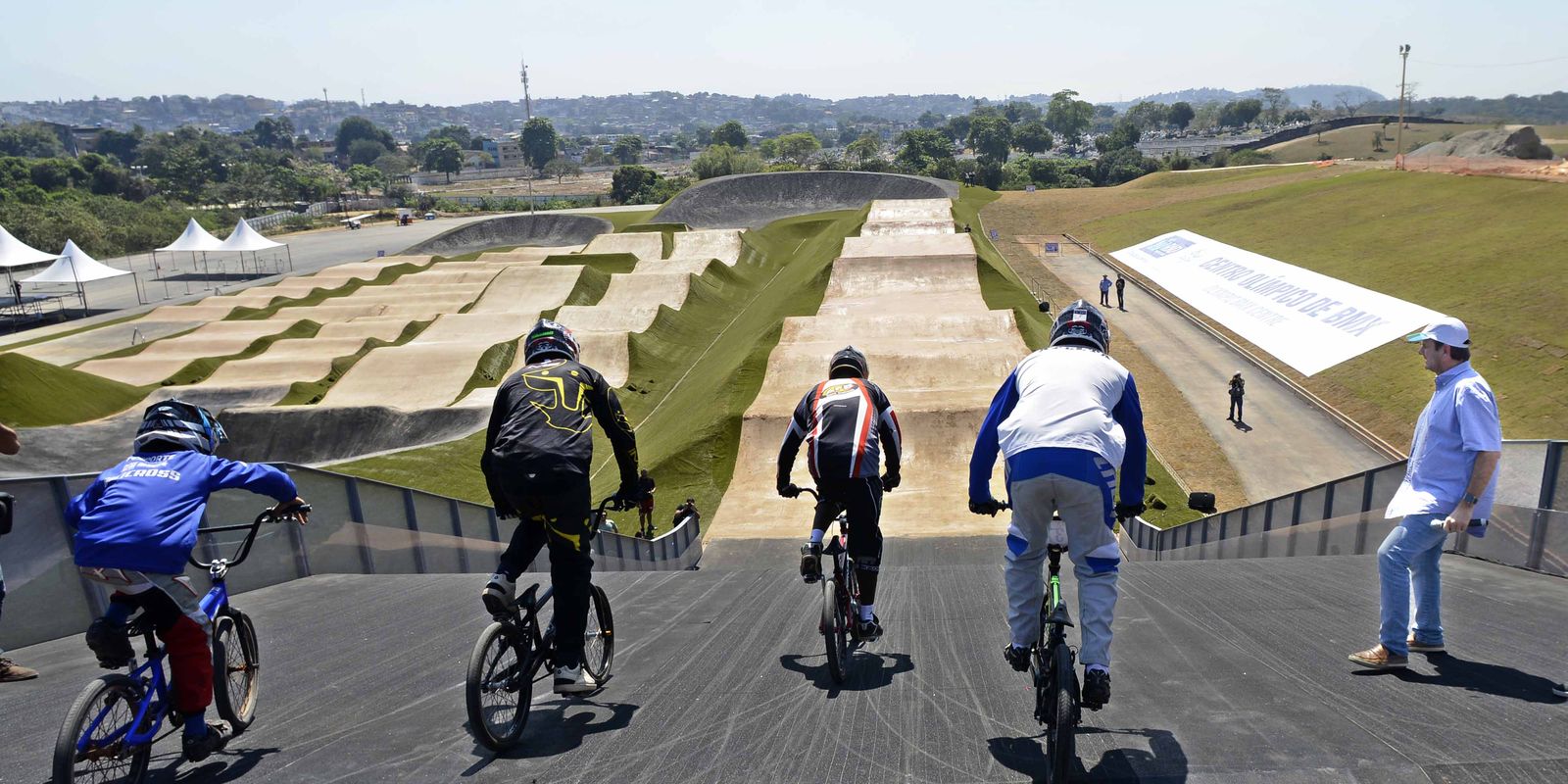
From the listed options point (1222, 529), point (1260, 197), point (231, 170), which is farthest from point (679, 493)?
point (231, 170)

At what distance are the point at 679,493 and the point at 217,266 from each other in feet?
231

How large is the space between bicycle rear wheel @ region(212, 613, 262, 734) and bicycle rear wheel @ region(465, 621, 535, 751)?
1.41 meters

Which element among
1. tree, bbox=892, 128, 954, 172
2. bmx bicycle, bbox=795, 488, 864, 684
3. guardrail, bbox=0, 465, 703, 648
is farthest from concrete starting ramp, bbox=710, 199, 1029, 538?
tree, bbox=892, 128, 954, 172

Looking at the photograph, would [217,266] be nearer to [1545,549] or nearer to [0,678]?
[0,678]

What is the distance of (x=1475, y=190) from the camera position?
49188mm

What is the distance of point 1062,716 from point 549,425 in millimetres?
3003

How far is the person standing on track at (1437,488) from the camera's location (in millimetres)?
5770

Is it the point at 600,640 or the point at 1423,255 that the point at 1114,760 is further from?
the point at 1423,255

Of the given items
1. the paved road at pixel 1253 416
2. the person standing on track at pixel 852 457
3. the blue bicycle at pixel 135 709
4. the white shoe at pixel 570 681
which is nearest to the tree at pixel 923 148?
the paved road at pixel 1253 416

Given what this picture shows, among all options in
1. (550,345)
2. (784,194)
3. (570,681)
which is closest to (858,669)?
(570,681)

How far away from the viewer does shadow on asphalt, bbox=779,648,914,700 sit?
6267 millimetres

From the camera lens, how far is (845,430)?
6.30 metres

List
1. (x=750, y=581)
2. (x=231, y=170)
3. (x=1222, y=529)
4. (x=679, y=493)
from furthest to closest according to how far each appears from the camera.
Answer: (x=231, y=170) < (x=679, y=493) < (x=1222, y=529) < (x=750, y=581)

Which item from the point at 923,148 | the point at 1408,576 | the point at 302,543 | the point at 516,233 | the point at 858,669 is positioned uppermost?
the point at 923,148
